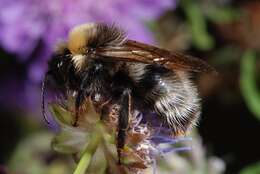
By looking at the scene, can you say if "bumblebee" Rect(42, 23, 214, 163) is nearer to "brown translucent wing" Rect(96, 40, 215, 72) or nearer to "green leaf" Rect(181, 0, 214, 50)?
"brown translucent wing" Rect(96, 40, 215, 72)

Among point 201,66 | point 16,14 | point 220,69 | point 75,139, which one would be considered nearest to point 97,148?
point 75,139

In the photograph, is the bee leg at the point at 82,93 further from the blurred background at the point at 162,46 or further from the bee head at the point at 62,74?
the blurred background at the point at 162,46

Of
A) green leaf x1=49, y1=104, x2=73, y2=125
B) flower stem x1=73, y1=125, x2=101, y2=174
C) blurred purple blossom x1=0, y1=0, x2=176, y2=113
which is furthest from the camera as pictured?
blurred purple blossom x1=0, y1=0, x2=176, y2=113

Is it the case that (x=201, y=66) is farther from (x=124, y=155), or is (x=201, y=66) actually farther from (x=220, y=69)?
(x=220, y=69)

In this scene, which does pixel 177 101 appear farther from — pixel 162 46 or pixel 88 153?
pixel 162 46

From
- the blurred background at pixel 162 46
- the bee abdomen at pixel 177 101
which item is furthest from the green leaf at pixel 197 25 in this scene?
the bee abdomen at pixel 177 101

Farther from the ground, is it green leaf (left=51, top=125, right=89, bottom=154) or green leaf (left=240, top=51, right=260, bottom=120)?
green leaf (left=51, top=125, right=89, bottom=154)

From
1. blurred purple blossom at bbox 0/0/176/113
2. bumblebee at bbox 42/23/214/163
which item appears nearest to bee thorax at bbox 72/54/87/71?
bumblebee at bbox 42/23/214/163
